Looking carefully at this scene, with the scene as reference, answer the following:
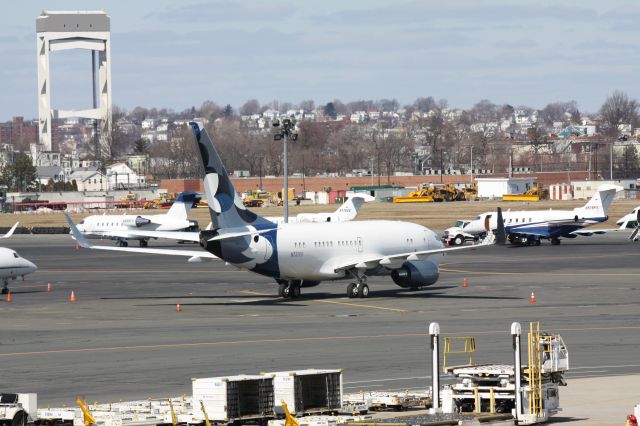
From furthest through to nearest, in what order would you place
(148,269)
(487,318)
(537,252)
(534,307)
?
1. (537,252)
2. (148,269)
3. (534,307)
4. (487,318)

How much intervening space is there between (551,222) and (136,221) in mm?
36719

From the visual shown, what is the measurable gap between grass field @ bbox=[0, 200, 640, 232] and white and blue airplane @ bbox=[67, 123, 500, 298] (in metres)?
69.4

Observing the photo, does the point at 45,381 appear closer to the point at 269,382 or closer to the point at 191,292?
the point at 269,382

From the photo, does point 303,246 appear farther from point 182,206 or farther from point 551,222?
point 182,206

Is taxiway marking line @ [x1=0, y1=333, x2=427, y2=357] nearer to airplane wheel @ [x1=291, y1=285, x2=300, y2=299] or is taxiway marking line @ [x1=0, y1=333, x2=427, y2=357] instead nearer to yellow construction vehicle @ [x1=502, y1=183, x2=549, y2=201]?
airplane wheel @ [x1=291, y1=285, x2=300, y2=299]

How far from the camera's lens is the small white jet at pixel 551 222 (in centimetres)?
10619

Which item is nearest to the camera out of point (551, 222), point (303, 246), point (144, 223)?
point (303, 246)

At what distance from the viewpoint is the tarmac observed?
3756 cm

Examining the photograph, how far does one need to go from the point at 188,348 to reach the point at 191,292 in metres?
25.1

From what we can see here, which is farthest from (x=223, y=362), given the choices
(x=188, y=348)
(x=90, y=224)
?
(x=90, y=224)

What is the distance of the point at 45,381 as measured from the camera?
37.0 meters

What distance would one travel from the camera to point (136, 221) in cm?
11806

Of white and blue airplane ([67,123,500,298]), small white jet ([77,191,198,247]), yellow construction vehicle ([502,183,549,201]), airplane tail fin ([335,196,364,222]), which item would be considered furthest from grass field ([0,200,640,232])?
white and blue airplane ([67,123,500,298])

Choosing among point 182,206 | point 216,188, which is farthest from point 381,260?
point 182,206
